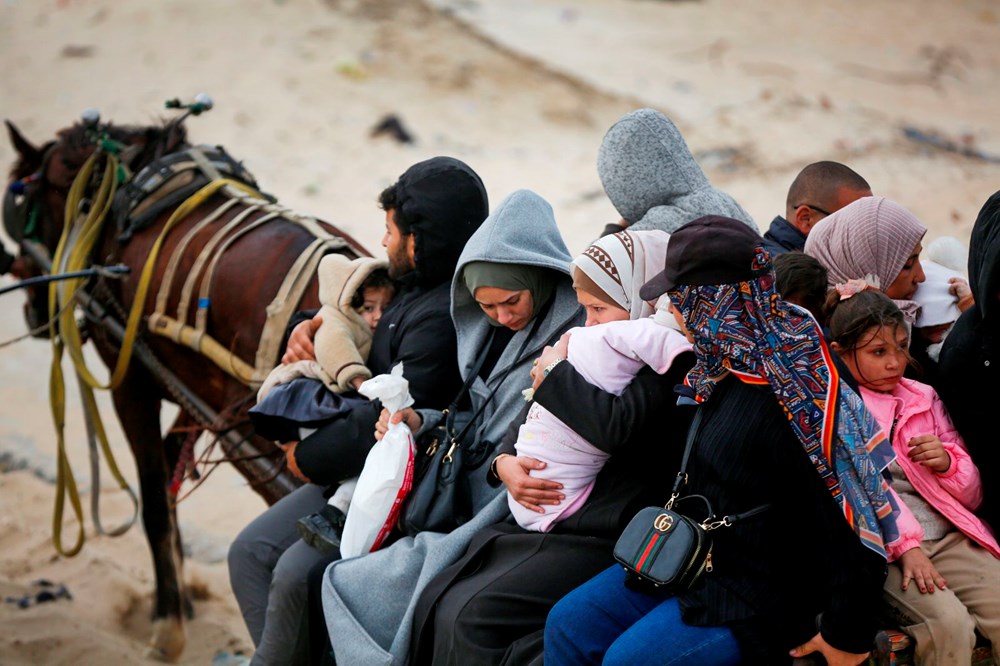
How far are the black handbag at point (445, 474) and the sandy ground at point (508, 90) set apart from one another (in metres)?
3.52

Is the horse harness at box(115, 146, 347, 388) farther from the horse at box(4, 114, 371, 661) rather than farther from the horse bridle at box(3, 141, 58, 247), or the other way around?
the horse bridle at box(3, 141, 58, 247)

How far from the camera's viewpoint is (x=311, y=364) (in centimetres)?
316

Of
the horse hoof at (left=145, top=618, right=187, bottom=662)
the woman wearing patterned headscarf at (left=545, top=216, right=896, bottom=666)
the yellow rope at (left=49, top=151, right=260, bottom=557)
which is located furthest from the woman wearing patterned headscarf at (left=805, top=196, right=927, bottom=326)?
the horse hoof at (left=145, top=618, right=187, bottom=662)

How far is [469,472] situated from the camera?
2.86 m

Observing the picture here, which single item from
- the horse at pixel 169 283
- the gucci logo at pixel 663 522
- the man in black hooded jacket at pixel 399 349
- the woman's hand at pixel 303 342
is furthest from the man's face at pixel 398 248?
the gucci logo at pixel 663 522

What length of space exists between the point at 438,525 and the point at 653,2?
13.6 meters

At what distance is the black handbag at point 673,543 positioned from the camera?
6.98 ft

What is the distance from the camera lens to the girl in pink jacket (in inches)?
85.4

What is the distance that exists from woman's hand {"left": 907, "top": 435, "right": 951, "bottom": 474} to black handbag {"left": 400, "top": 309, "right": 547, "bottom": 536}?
1.07 meters

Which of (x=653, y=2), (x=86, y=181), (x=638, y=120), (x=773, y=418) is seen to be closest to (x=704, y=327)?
(x=773, y=418)

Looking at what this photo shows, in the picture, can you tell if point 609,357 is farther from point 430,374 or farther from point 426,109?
point 426,109

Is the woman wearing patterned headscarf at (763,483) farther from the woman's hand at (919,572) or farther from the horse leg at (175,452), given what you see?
the horse leg at (175,452)

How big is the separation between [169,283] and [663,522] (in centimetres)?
249

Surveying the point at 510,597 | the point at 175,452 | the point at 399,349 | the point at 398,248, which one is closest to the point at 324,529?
the point at 399,349
